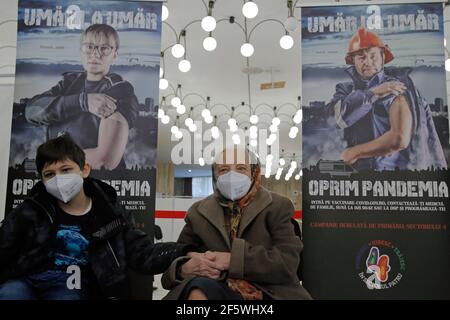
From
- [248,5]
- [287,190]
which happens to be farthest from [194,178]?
[248,5]

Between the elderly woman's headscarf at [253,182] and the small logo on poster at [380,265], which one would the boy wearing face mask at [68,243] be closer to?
the elderly woman's headscarf at [253,182]

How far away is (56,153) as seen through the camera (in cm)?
237

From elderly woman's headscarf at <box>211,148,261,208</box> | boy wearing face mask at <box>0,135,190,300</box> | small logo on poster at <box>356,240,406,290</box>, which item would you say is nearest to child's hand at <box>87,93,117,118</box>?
boy wearing face mask at <box>0,135,190,300</box>

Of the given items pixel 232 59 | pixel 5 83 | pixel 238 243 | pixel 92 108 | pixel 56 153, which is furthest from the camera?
pixel 232 59

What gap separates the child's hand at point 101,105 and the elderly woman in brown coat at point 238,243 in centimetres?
94

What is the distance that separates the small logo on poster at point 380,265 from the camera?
2861 millimetres

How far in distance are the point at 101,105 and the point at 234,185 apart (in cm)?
120

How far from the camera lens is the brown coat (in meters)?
2.22

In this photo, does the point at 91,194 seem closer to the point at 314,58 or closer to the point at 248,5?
the point at 314,58

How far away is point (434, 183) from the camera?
2916mm

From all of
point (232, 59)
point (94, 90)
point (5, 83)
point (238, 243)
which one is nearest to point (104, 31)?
point (94, 90)

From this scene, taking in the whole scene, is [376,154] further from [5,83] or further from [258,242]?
[5,83]

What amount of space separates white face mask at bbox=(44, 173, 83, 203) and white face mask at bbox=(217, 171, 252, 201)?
0.84 metres

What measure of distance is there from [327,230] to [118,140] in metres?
1.62
